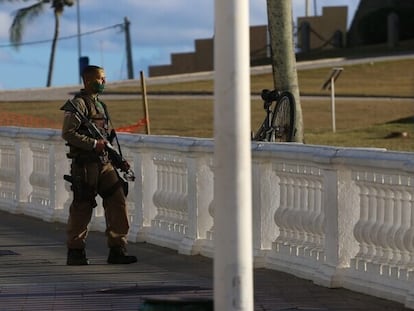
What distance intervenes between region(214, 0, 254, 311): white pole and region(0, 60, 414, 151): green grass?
731 inches

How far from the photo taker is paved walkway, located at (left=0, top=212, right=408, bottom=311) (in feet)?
30.8

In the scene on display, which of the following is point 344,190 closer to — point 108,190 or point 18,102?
point 108,190

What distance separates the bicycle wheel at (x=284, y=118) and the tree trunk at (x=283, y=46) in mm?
1935

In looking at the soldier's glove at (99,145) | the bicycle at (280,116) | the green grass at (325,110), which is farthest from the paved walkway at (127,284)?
the green grass at (325,110)

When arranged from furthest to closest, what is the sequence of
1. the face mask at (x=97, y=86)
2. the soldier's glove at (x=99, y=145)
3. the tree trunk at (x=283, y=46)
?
the tree trunk at (x=283, y=46)
the face mask at (x=97, y=86)
the soldier's glove at (x=99, y=145)

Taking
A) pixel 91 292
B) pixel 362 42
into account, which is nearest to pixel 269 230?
pixel 91 292

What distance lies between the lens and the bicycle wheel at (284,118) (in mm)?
14027

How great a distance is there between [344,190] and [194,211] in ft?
8.96

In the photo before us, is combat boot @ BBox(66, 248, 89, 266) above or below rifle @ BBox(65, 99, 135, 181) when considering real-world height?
below

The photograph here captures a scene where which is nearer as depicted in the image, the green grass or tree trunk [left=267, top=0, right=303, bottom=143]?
tree trunk [left=267, top=0, right=303, bottom=143]

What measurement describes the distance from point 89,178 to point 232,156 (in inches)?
197

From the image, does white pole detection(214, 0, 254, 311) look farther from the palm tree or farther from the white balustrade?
the palm tree

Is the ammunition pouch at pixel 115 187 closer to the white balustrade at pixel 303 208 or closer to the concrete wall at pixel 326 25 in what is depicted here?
the white balustrade at pixel 303 208

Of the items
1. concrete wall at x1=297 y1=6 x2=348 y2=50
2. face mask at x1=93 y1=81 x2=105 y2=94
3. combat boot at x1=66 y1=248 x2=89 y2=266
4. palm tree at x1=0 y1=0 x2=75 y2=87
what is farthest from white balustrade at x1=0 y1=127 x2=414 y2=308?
concrete wall at x1=297 y1=6 x2=348 y2=50
